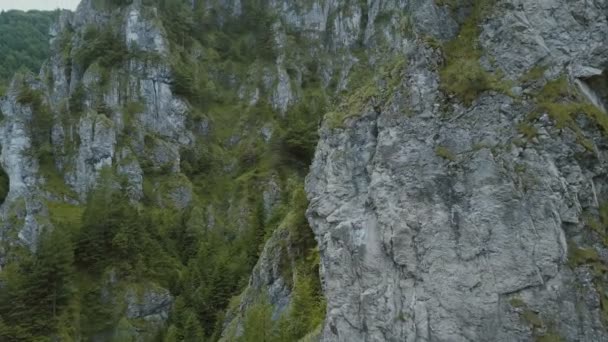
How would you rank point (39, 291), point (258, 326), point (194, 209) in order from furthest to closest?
point (194, 209)
point (39, 291)
point (258, 326)

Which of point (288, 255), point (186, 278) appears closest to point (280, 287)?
point (288, 255)

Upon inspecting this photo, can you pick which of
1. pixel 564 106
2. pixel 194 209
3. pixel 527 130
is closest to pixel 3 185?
pixel 194 209

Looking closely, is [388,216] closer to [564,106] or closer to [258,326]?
[564,106]

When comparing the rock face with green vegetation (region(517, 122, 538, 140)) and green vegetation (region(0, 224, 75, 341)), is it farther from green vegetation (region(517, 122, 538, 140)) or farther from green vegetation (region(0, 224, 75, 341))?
green vegetation (region(0, 224, 75, 341))

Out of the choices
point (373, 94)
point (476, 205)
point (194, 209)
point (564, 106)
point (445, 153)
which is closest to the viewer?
point (476, 205)

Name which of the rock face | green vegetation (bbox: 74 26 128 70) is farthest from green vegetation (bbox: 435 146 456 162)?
green vegetation (bbox: 74 26 128 70)

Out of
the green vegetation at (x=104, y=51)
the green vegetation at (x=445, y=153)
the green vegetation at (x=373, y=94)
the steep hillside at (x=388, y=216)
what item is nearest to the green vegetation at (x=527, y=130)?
the steep hillside at (x=388, y=216)

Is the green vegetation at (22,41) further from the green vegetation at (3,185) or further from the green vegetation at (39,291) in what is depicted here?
the green vegetation at (39,291)

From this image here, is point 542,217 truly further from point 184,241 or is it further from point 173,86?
point 173,86
